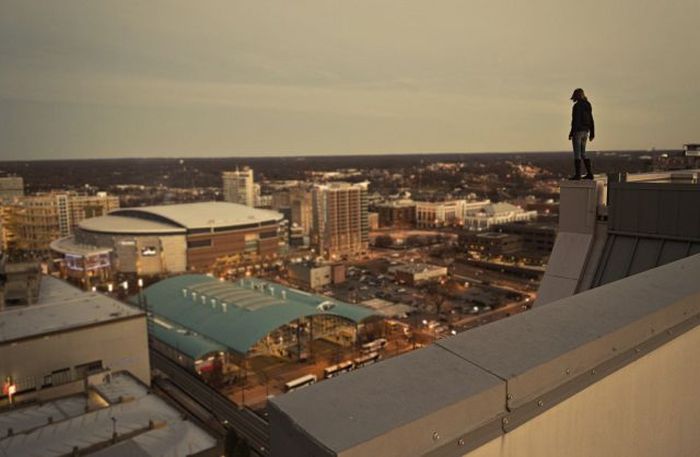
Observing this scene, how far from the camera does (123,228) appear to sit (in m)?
35.4

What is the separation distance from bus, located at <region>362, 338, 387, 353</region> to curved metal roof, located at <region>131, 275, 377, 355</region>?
110 cm

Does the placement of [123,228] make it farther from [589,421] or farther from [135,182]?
[135,182]

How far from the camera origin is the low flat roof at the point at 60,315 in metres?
12.7

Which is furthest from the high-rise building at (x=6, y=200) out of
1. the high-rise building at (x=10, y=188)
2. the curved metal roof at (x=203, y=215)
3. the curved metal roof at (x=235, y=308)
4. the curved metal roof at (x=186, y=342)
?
the curved metal roof at (x=186, y=342)

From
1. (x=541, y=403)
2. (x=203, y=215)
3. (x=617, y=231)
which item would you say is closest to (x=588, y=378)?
(x=541, y=403)

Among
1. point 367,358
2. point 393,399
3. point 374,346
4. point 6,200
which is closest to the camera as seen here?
point 393,399

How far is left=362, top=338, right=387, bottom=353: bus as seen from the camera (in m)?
17.6

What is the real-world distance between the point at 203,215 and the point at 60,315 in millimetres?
23676

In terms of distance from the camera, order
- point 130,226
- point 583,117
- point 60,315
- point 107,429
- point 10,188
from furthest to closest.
→ 1. point 10,188
2. point 130,226
3. point 60,315
4. point 107,429
5. point 583,117

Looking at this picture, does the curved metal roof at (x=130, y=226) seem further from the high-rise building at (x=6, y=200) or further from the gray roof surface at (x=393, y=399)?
the gray roof surface at (x=393, y=399)

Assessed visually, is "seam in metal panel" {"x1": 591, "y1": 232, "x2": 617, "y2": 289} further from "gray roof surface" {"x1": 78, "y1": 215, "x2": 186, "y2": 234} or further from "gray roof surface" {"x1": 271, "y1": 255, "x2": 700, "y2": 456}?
"gray roof surface" {"x1": 78, "y1": 215, "x2": 186, "y2": 234}

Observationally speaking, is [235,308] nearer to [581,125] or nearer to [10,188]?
[581,125]

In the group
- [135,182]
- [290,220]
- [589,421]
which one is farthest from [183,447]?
[135,182]

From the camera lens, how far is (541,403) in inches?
34.7
